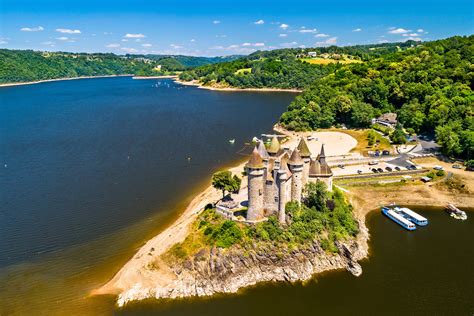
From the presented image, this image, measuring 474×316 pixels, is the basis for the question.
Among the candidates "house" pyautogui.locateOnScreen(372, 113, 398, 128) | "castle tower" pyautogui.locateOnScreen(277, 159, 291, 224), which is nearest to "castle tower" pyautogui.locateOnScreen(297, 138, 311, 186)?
"castle tower" pyautogui.locateOnScreen(277, 159, 291, 224)

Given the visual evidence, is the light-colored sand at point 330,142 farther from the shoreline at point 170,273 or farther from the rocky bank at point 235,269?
the rocky bank at point 235,269

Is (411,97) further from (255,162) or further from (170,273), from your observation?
(170,273)

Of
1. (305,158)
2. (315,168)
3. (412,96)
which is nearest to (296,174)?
(305,158)

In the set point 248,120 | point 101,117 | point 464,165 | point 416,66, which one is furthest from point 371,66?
point 101,117

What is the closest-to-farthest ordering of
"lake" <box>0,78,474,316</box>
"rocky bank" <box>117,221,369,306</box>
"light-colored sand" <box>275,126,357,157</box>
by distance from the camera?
"lake" <box>0,78,474,316</box>
"rocky bank" <box>117,221,369,306</box>
"light-colored sand" <box>275,126,357,157</box>

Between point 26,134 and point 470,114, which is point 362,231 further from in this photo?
point 26,134

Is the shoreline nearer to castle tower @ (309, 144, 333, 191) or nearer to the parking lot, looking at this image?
castle tower @ (309, 144, 333, 191)
